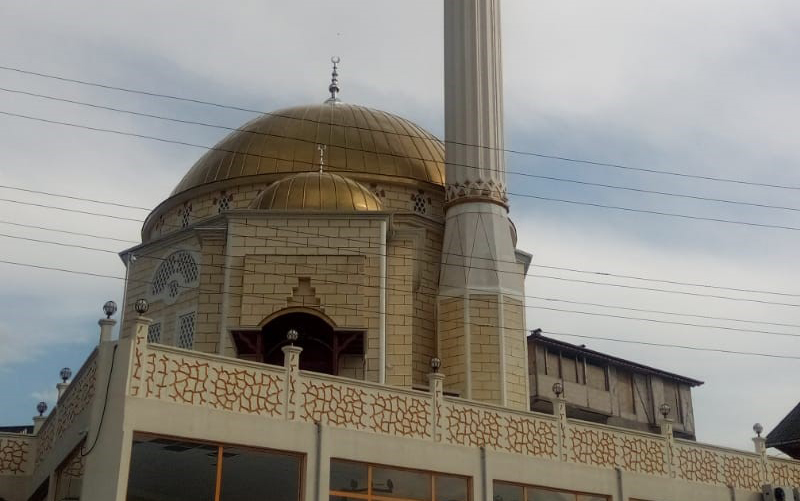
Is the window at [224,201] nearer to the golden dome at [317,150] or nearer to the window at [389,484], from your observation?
the golden dome at [317,150]

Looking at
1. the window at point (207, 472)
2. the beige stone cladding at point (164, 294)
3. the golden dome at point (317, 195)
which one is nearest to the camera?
the window at point (207, 472)

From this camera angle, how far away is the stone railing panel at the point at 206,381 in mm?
10484

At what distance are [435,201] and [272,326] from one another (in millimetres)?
5879

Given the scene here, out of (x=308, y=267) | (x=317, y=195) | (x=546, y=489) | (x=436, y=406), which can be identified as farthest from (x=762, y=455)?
(x=317, y=195)

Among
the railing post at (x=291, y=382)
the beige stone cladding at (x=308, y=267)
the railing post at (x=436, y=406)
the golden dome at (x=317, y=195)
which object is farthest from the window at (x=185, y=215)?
the railing post at (x=291, y=382)

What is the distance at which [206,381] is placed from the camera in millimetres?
10836

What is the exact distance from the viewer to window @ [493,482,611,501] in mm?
12883

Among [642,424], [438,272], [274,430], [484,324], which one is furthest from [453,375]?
[642,424]

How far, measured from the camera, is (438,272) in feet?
68.6

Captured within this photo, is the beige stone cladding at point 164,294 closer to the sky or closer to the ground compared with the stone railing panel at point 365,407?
closer to the sky

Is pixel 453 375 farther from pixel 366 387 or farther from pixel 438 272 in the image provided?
pixel 366 387

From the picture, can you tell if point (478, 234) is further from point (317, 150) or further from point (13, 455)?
point (13, 455)

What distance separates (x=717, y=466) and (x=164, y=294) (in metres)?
11.4

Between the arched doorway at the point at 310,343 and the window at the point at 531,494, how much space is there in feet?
18.1
